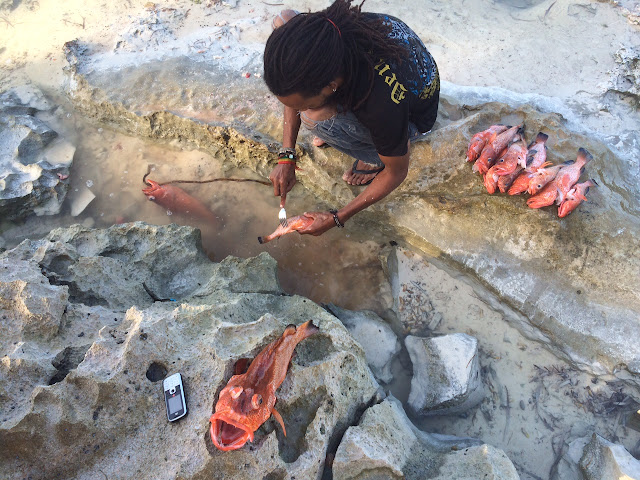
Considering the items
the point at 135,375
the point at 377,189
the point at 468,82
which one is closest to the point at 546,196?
the point at 377,189

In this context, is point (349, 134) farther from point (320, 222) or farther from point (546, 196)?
point (546, 196)

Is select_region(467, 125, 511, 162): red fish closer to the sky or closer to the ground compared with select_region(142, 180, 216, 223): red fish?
closer to the sky

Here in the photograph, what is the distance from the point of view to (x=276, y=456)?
215 centimetres

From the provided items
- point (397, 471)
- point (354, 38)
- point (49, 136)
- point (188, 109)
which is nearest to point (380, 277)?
point (397, 471)

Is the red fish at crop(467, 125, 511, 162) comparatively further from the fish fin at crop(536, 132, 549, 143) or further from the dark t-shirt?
the dark t-shirt

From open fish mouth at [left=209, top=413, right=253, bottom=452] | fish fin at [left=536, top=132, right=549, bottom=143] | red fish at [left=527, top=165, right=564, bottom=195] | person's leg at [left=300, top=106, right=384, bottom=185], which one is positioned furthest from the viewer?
fish fin at [left=536, top=132, right=549, bottom=143]

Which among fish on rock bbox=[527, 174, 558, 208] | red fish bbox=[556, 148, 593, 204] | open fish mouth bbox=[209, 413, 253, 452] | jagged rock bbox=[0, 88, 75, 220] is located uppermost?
red fish bbox=[556, 148, 593, 204]

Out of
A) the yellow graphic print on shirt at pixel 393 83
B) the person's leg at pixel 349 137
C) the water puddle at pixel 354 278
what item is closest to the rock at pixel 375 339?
the water puddle at pixel 354 278

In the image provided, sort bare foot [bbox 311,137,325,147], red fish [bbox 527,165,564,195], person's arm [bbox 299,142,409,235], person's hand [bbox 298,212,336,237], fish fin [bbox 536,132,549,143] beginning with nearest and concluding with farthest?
person's arm [bbox 299,142,409,235] → person's hand [bbox 298,212,336,237] → red fish [bbox 527,165,564,195] → fish fin [bbox 536,132,549,143] → bare foot [bbox 311,137,325,147]

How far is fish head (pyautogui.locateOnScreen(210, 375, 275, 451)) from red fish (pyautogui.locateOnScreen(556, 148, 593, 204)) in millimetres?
2527

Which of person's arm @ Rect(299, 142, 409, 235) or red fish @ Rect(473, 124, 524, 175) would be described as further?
red fish @ Rect(473, 124, 524, 175)

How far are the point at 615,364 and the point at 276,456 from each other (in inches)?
98.4

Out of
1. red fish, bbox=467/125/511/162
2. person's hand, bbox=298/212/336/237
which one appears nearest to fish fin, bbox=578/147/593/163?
red fish, bbox=467/125/511/162

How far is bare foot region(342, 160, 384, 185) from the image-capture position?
139 inches
